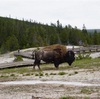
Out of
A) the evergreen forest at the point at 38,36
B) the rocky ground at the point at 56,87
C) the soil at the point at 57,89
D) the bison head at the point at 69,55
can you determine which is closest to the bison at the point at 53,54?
the bison head at the point at 69,55

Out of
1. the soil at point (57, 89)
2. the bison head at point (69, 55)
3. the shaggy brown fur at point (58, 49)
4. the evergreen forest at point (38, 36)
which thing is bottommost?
the soil at point (57, 89)

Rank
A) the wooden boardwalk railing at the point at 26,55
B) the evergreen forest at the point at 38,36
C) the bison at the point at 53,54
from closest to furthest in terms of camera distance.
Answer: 1. the bison at the point at 53,54
2. the wooden boardwalk railing at the point at 26,55
3. the evergreen forest at the point at 38,36

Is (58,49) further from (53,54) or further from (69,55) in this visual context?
(69,55)

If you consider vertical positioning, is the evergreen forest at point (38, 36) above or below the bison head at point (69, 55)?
above

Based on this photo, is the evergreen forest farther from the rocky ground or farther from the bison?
the rocky ground

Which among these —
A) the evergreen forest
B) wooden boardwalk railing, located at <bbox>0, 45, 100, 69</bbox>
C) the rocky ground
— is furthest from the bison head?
the evergreen forest

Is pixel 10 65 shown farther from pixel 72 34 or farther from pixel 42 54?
pixel 72 34

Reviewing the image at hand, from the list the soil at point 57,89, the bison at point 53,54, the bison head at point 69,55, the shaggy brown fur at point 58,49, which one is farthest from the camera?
the bison head at point 69,55

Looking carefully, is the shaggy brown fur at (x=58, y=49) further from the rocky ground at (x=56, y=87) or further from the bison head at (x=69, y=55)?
the rocky ground at (x=56, y=87)

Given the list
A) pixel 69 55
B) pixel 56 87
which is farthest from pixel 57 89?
pixel 69 55

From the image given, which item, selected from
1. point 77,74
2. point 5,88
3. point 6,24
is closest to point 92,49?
point 77,74

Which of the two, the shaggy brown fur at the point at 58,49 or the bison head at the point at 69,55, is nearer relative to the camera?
A: the shaggy brown fur at the point at 58,49

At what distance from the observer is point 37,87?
1828cm

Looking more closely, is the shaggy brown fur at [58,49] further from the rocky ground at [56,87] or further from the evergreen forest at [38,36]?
the evergreen forest at [38,36]
